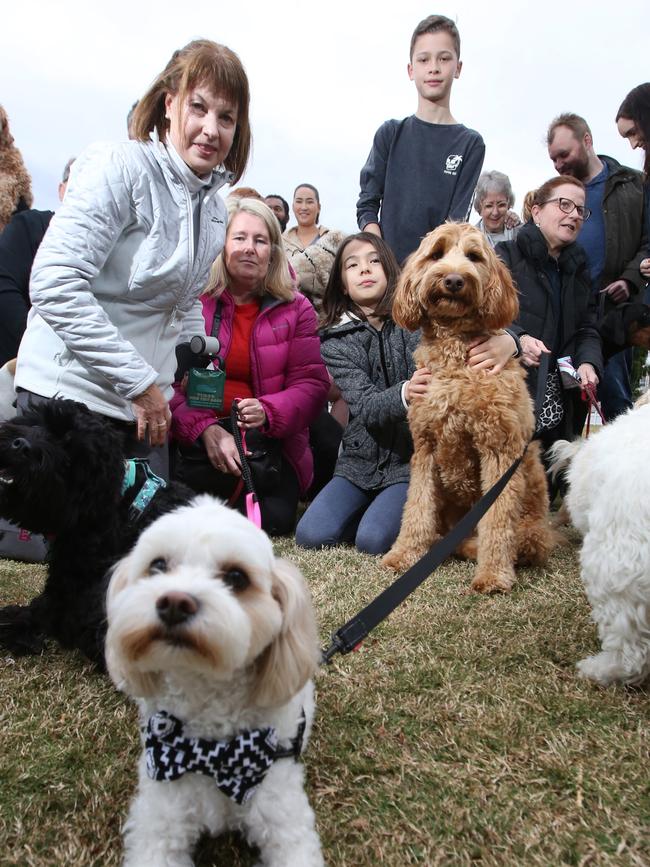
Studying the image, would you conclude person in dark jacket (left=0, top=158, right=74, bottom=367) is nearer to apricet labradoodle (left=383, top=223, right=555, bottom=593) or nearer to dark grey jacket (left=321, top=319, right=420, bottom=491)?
dark grey jacket (left=321, top=319, right=420, bottom=491)

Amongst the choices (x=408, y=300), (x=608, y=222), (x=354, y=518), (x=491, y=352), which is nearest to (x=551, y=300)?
(x=608, y=222)

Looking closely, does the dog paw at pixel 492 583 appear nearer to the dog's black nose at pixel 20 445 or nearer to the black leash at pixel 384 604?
the black leash at pixel 384 604

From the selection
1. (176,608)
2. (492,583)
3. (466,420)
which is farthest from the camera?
(466,420)

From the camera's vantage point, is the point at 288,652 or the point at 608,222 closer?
the point at 288,652

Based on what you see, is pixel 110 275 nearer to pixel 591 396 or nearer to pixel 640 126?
pixel 591 396

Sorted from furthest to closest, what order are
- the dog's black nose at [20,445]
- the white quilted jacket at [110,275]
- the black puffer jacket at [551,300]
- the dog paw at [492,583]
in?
the black puffer jacket at [551,300] → the dog paw at [492,583] → the white quilted jacket at [110,275] → the dog's black nose at [20,445]

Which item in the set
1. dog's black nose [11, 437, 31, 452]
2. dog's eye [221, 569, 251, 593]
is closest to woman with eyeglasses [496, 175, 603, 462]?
dog's black nose [11, 437, 31, 452]

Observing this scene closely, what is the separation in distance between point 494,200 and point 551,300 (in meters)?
2.28

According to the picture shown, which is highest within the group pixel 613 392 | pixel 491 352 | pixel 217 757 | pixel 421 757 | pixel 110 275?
pixel 110 275

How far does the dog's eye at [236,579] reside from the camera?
1.33 metres

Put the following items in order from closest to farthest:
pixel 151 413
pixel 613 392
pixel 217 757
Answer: pixel 217 757
pixel 151 413
pixel 613 392

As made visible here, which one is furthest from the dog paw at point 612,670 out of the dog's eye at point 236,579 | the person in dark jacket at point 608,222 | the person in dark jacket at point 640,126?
the person in dark jacket at point 640,126

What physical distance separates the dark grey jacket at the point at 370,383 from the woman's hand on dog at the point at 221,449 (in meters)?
0.78

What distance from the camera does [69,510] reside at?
214cm
